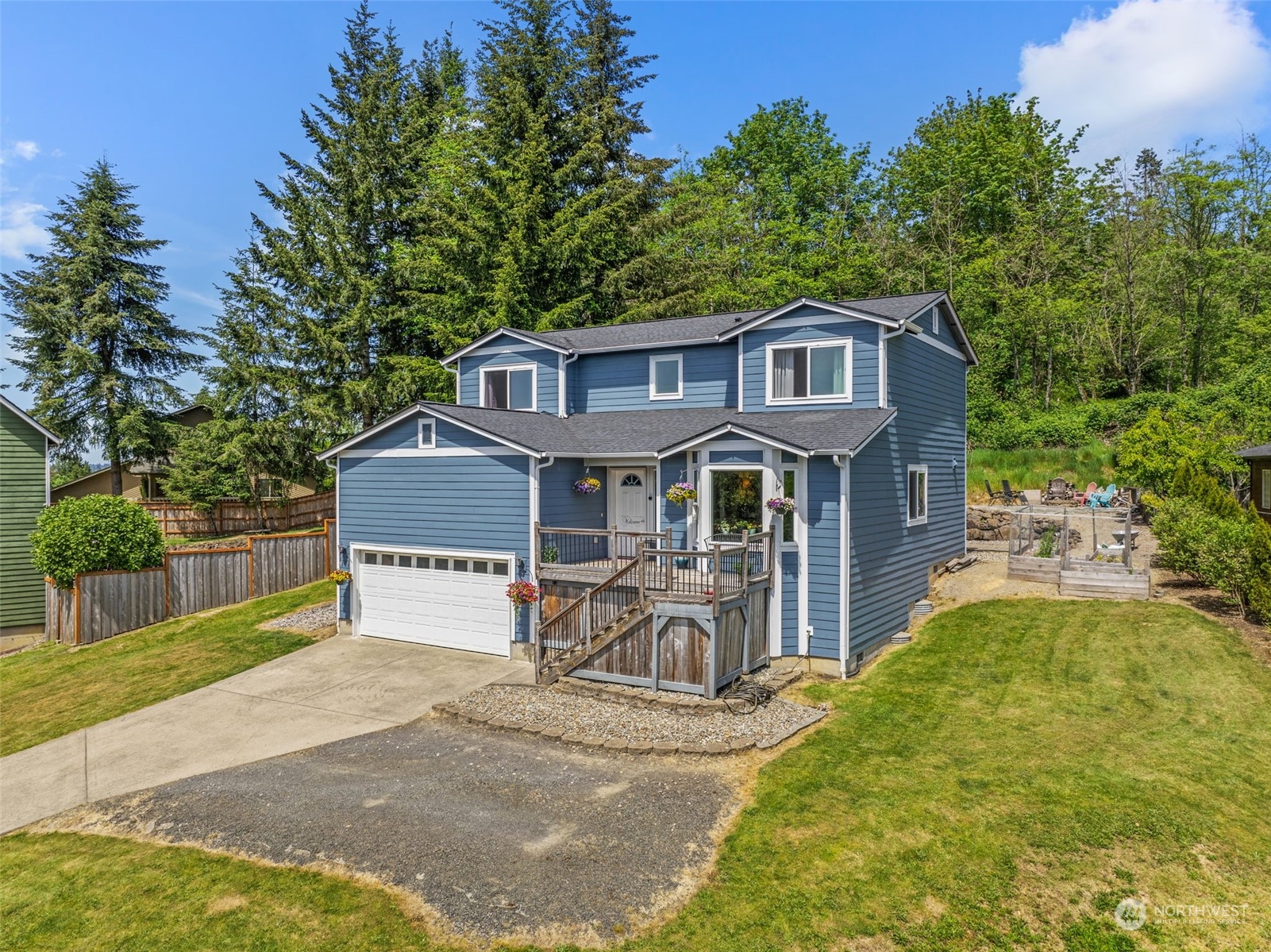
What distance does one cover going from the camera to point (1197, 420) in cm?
2634

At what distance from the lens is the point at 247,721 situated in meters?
11.4

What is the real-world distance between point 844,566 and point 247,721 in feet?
34.8

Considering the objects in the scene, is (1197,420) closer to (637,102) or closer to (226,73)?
(637,102)

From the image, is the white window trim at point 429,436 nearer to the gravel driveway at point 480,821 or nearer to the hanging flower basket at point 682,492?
the hanging flower basket at point 682,492

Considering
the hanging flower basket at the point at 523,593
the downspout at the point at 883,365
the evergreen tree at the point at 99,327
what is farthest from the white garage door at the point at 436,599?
the evergreen tree at the point at 99,327

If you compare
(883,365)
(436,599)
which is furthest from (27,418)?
(883,365)

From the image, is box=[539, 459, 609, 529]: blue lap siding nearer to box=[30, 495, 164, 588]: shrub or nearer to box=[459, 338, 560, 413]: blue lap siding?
box=[459, 338, 560, 413]: blue lap siding

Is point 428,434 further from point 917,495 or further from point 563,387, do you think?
point 917,495

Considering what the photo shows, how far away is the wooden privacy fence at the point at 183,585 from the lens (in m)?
16.8

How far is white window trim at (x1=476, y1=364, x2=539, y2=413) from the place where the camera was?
18391mm

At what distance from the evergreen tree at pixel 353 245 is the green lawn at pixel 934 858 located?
68.6 ft

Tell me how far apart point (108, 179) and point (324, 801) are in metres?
30.8

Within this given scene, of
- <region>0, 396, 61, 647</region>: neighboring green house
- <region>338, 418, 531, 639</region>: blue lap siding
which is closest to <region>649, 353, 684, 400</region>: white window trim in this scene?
<region>338, 418, 531, 639</region>: blue lap siding

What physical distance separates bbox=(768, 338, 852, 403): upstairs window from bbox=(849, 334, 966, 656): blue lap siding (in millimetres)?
1020
